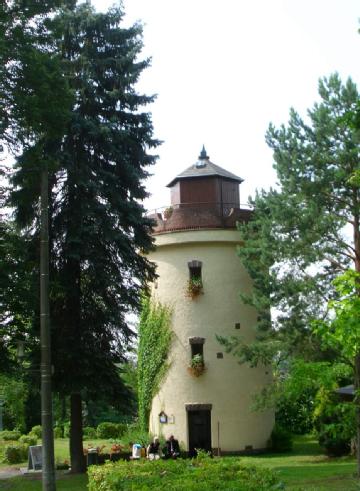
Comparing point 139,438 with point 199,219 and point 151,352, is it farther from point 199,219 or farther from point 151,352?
point 199,219

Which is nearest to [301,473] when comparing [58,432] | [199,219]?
[199,219]

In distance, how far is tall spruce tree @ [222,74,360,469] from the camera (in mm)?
24375

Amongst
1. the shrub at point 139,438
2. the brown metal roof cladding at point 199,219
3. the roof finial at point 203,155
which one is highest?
the roof finial at point 203,155

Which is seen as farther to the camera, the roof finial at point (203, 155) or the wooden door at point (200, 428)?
the roof finial at point (203, 155)

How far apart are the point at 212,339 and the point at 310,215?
9.25 metres

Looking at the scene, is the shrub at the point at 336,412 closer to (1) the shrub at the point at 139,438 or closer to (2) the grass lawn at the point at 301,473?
(2) the grass lawn at the point at 301,473

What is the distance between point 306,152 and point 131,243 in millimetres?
7075

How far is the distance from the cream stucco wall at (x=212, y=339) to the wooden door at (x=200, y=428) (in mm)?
234

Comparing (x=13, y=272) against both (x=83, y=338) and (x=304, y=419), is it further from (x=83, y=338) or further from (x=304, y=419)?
(x=304, y=419)

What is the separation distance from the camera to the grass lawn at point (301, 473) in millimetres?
18883

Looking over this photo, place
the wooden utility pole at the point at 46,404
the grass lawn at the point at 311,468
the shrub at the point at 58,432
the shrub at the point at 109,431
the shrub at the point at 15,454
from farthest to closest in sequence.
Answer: the shrub at the point at 58,432 → the shrub at the point at 109,431 → the shrub at the point at 15,454 → the grass lawn at the point at 311,468 → the wooden utility pole at the point at 46,404

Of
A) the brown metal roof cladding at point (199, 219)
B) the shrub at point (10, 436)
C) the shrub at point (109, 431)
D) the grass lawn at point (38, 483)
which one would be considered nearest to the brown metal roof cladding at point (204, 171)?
the brown metal roof cladding at point (199, 219)

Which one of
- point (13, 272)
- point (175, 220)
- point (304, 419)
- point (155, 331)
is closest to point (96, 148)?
point (13, 272)

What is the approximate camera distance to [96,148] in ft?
79.8
